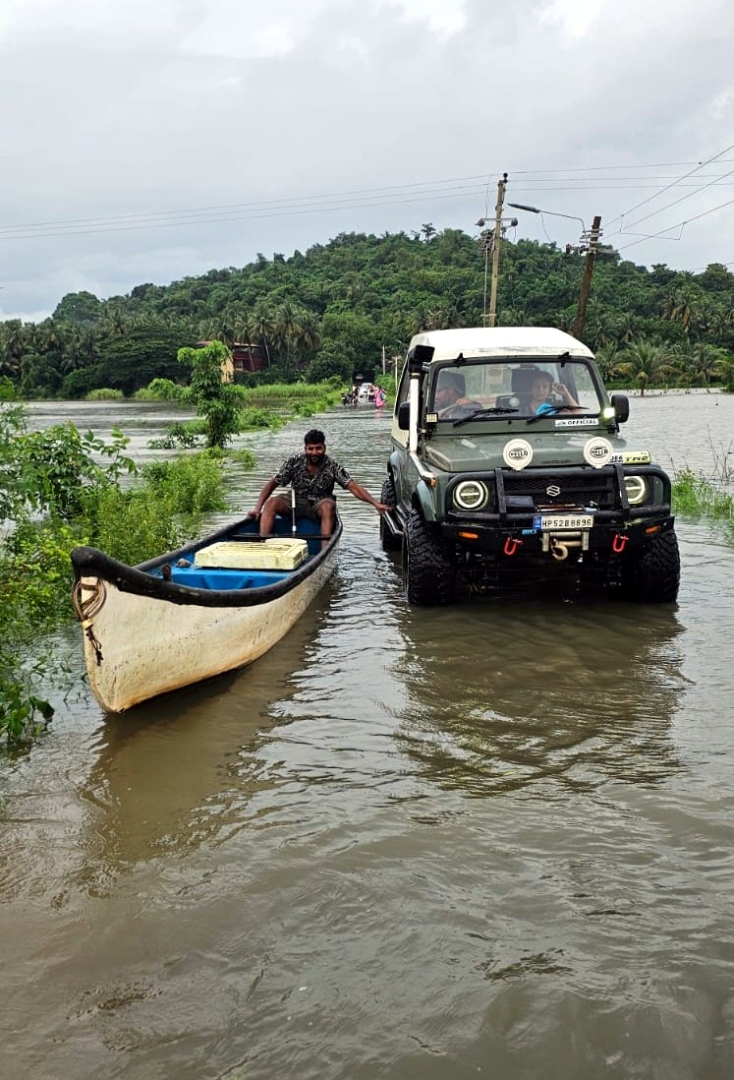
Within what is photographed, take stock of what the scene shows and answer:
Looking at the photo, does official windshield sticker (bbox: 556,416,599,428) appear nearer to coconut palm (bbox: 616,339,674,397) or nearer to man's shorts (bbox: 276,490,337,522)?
man's shorts (bbox: 276,490,337,522)

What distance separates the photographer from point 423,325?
81.2 meters

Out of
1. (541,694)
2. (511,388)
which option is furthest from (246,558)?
(511,388)

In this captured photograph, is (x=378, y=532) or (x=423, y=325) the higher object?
(x=423, y=325)

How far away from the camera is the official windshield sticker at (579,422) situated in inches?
305

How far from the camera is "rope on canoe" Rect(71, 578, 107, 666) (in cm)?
446

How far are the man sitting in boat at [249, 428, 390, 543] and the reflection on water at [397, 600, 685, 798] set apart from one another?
6.42 ft

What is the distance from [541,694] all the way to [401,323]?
83.6 m

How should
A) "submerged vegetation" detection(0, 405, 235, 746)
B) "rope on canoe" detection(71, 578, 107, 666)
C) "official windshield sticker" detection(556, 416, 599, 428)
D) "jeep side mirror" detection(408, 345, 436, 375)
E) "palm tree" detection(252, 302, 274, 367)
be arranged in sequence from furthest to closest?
"palm tree" detection(252, 302, 274, 367)
"jeep side mirror" detection(408, 345, 436, 375)
"official windshield sticker" detection(556, 416, 599, 428)
"submerged vegetation" detection(0, 405, 235, 746)
"rope on canoe" detection(71, 578, 107, 666)

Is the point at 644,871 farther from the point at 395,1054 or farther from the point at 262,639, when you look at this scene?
the point at 262,639

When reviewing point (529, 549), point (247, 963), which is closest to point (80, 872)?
point (247, 963)

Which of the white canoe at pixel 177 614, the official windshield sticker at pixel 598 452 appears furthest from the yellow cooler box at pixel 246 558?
the official windshield sticker at pixel 598 452

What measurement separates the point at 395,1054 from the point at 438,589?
482 centimetres

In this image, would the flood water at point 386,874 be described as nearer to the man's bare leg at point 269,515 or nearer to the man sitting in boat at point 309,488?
the man's bare leg at point 269,515

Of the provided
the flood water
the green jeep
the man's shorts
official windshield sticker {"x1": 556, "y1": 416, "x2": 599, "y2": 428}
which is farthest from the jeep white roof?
the flood water
